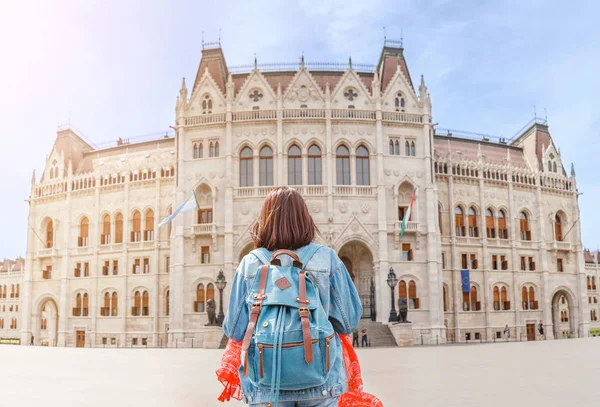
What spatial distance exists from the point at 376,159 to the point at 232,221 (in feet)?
36.1

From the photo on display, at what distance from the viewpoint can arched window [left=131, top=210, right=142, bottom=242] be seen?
47031 mm

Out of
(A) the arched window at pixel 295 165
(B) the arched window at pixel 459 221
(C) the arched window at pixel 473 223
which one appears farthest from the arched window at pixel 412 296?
(A) the arched window at pixel 295 165

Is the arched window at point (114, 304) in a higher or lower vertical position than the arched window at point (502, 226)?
lower

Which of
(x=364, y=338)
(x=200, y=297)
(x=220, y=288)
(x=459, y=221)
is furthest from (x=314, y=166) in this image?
(x=459, y=221)

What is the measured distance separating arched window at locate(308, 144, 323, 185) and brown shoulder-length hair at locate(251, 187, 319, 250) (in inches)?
1432

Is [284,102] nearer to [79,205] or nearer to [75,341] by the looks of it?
[79,205]

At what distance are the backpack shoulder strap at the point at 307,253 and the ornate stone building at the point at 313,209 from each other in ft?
105

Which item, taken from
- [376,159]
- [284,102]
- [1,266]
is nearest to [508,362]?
[376,159]

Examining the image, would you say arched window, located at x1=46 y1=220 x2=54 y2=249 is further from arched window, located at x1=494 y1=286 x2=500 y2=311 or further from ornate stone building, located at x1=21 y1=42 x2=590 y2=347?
arched window, located at x1=494 y1=286 x2=500 y2=311

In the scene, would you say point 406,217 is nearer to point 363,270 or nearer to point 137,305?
point 363,270

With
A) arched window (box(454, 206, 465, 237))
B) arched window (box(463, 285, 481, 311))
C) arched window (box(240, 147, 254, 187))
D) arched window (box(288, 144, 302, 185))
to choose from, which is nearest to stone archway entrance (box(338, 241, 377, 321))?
arched window (box(288, 144, 302, 185))

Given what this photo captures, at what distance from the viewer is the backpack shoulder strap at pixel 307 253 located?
3.55 meters

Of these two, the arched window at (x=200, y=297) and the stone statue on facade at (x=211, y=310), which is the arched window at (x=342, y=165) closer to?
the arched window at (x=200, y=297)

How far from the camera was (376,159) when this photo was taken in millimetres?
40625
